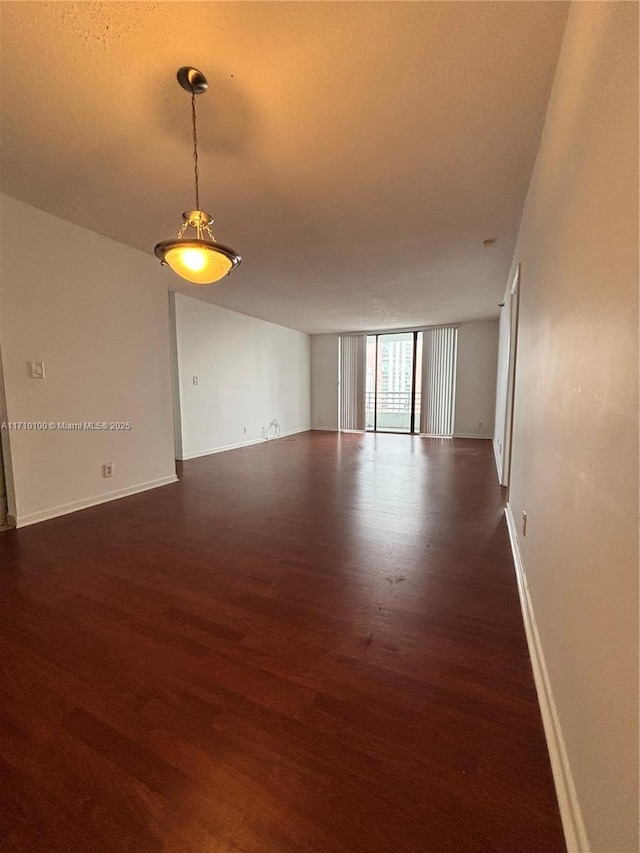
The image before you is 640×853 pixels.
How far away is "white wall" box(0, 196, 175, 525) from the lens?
9.20ft

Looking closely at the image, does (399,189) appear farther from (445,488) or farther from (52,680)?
(52,680)

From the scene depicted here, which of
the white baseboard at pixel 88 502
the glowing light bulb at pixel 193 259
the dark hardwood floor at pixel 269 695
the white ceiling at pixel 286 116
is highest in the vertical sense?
the white ceiling at pixel 286 116

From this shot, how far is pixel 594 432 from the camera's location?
2.91 feet

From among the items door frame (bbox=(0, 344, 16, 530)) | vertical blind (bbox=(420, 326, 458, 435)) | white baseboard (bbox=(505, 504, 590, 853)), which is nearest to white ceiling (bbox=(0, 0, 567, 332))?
door frame (bbox=(0, 344, 16, 530))

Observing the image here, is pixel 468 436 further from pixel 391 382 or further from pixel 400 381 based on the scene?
pixel 391 382

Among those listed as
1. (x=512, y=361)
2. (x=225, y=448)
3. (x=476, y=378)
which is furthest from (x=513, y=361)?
(x=225, y=448)

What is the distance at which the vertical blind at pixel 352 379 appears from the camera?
8414 mm

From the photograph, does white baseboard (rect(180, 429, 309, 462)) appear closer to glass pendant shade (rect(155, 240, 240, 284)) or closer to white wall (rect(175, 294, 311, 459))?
white wall (rect(175, 294, 311, 459))

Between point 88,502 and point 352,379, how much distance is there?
630 centimetres

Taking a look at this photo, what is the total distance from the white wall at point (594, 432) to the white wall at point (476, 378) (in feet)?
20.4

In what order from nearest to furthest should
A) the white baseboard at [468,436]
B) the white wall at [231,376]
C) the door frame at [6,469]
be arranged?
the door frame at [6,469]
the white wall at [231,376]
the white baseboard at [468,436]

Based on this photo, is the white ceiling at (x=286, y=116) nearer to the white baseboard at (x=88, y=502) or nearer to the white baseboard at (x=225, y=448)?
the white baseboard at (x=88, y=502)

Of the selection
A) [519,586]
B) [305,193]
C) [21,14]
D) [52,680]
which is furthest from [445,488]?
[21,14]

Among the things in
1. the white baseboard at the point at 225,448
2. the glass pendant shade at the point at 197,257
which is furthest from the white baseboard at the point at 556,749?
the white baseboard at the point at 225,448
